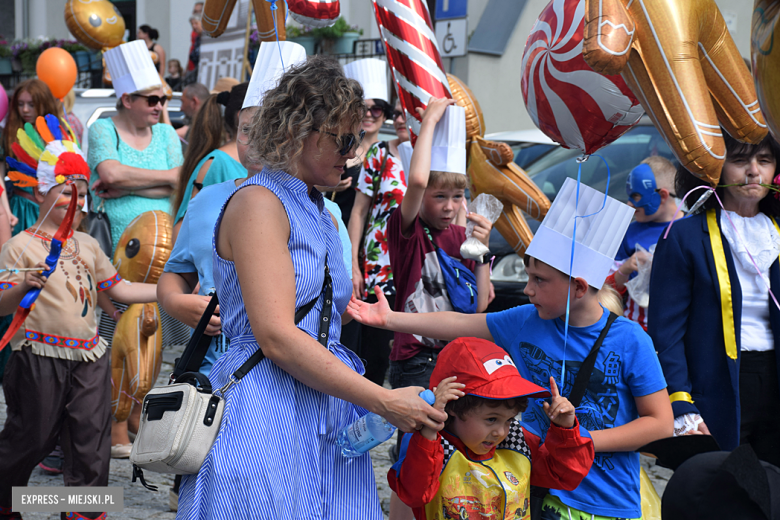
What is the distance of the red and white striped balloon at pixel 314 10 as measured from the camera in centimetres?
302

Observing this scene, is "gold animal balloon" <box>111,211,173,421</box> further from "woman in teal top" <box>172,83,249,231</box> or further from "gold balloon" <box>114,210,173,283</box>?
"woman in teal top" <box>172,83,249,231</box>

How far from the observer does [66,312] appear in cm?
350

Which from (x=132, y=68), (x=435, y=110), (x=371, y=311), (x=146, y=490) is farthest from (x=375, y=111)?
(x=371, y=311)

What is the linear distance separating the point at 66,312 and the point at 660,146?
4.28 meters

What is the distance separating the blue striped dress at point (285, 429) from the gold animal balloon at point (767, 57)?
1.03 meters

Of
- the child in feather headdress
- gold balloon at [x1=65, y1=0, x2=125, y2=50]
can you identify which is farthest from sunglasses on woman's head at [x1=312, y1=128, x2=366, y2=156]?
gold balloon at [x1=65, y1=0, x2=125, y2=50]

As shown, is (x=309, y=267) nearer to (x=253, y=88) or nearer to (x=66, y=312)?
(x=253, y=88)

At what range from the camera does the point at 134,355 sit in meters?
4.07

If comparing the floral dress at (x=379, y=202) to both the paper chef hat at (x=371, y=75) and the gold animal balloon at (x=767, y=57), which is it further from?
the gold animal balloon at (x=767, y=57)

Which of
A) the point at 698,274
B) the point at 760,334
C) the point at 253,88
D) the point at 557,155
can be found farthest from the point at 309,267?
the point at 557,155

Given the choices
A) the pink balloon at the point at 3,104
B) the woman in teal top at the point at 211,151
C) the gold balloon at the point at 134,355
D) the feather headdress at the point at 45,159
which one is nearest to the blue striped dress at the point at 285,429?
the woman in teal top at the point at 211,151

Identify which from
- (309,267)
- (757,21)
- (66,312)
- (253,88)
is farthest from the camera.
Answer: (66,312)

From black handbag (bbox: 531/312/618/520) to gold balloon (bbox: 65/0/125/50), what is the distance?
7163 millimetres

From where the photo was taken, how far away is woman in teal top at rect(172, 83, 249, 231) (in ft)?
10.4
